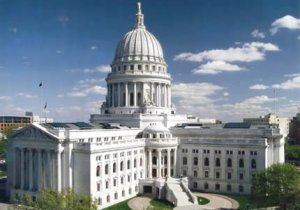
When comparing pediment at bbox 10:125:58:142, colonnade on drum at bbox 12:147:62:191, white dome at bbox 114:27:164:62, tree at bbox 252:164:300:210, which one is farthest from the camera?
white dome at bbox 114:27:164:62

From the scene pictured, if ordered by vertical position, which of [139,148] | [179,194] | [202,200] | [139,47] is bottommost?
[202,200]

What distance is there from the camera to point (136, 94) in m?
111

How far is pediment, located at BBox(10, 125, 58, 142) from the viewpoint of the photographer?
7615 cm

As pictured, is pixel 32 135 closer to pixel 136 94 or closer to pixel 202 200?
pixel 136 94

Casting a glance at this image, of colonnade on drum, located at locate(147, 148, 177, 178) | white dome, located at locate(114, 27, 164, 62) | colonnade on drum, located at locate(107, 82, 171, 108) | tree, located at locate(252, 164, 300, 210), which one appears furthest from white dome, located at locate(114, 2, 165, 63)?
tree, located at locate(252, 164, 300, 210)

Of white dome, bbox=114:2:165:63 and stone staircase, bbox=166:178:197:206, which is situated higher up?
white dome, bbox=114:2:165:63

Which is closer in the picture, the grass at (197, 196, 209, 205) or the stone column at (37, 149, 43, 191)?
the stone column at (37, 149, 43, 191)

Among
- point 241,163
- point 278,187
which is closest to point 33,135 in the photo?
point 241,163

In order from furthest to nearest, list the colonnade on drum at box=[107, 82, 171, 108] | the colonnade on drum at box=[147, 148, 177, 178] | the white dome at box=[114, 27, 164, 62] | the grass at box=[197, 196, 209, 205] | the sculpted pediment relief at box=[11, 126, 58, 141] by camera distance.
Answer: the white dome at box=[114, 27, 164, 62], the colonnade on drum at box=[107, 82, 171, 108], the colonnade on drum at box=[147, 148, 177, 178], the grass at box=[197, 196, 209, 205], the sculpted pediment relief at box=[11, 126, 58, 141]

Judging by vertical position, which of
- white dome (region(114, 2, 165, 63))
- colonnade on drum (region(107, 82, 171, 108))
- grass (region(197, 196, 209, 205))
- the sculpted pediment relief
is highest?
white dome (region(114, 2, 165, 63))

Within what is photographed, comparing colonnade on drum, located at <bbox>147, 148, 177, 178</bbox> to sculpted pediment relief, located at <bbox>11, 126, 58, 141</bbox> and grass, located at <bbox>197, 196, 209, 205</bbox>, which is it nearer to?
grass, located at <bbox>197, 196, 209, 205</bbox>

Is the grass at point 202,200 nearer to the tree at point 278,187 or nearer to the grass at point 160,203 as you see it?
the grass at point 160,203

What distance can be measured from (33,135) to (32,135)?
0.34 m

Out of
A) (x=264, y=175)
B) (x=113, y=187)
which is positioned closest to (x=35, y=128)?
(x=113, y=187)
